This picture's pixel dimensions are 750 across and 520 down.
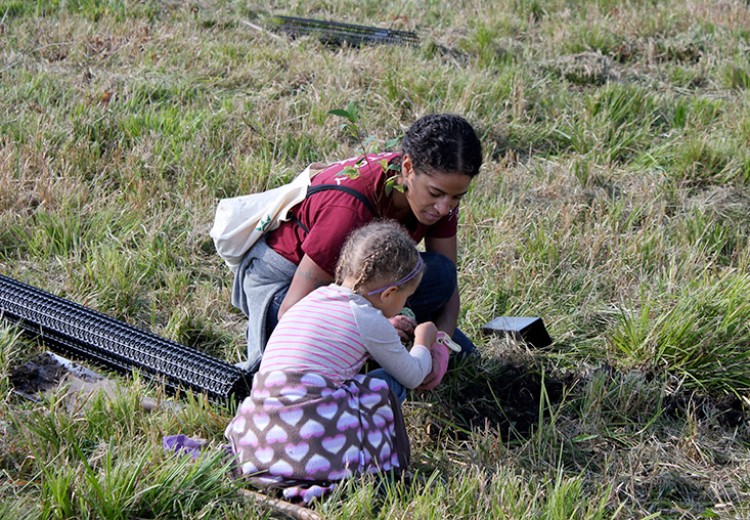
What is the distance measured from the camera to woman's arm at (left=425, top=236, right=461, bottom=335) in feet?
12.5

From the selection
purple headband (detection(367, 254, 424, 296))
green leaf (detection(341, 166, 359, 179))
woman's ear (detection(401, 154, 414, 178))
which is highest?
woman's ear (detection(401, 154, 414, 178))

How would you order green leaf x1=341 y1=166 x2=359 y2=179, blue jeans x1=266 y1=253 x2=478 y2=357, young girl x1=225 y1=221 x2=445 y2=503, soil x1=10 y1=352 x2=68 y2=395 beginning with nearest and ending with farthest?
young girl x1=225 y1=221 x2=445 y2=503 < green leaf x1=341 y1=166 x2=359 y2=179 < soil x1=10 y1=352 x2=68 y2=395 < blue jeans x1=266 y1=253 x2=478 y2=357

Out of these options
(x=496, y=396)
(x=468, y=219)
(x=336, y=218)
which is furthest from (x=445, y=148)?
(x=468, y=219)

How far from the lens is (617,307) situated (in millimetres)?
4309

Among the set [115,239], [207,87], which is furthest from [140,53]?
[115,239]

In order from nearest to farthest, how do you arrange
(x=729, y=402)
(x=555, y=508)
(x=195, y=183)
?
(x=555, y=508) < (x=729, y=402) < (x=195, y=183)

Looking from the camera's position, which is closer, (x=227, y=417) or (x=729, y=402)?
(x=227, y=417)

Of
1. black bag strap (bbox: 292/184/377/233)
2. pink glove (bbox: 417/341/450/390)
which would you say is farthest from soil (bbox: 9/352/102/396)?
pink glove (bbox: 417/341/450/390)

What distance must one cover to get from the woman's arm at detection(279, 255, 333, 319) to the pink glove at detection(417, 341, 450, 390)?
0.48 meters

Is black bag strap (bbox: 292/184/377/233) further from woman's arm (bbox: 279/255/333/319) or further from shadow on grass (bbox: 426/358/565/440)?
shadow on grass (bbox: 426/358/565/440)

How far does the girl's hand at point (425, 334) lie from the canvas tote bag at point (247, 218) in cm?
72

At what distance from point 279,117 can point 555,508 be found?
12.1ft

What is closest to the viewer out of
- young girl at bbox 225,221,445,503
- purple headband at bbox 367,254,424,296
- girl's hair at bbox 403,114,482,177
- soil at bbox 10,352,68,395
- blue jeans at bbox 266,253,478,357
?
young girl at bbox 225,221,445,503

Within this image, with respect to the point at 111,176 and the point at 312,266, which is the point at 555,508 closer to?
the point at 312,266
